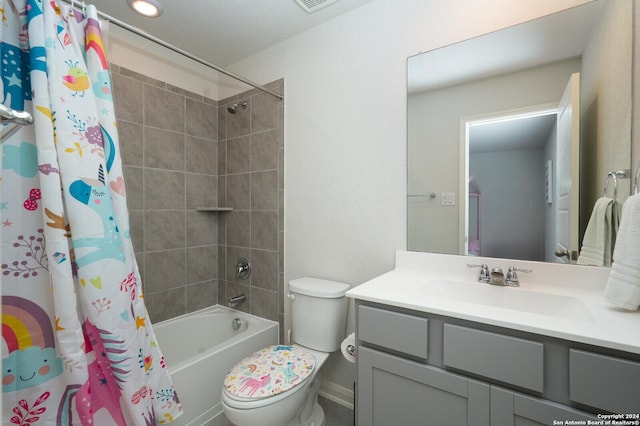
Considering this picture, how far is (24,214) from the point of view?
1.02 meters

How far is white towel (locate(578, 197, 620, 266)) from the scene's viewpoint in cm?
114

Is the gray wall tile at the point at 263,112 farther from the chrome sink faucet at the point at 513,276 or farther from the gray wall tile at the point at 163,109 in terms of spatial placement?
the chrome sink faucet at the point at 513,276

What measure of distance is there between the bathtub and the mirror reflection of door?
143 centimetres

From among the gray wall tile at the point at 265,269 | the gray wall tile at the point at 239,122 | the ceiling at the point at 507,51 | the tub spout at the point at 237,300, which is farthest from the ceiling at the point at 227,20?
the tub spout at the point at 237,300

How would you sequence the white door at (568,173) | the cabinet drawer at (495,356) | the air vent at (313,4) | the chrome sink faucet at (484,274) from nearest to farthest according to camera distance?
the cabinet drawer at (495,356), the white door at (568,173), the chrome sink faucet at (484,274), the air vent at (313,4)

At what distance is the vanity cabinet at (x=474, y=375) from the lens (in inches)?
32.2

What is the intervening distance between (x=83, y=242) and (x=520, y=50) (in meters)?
1.91

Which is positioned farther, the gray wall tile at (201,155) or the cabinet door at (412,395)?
the gray wall tile at (201,155)

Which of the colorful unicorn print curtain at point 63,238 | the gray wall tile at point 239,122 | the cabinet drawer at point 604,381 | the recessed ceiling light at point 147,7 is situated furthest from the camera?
the gray wall tile at point 239,122

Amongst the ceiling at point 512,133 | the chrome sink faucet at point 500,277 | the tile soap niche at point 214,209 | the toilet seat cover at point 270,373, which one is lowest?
the toilet seat cover at point 270,373

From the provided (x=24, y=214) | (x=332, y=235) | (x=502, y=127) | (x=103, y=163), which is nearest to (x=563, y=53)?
(x=502, y=127)

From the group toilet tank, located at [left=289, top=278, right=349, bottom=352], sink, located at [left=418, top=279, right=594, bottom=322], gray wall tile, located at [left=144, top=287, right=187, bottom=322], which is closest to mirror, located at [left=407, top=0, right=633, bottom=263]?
sink, located at [left=418, top=279, right=594, bottom=322]

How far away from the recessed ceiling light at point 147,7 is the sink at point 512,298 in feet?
6.18

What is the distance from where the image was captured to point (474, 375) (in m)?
0.99
